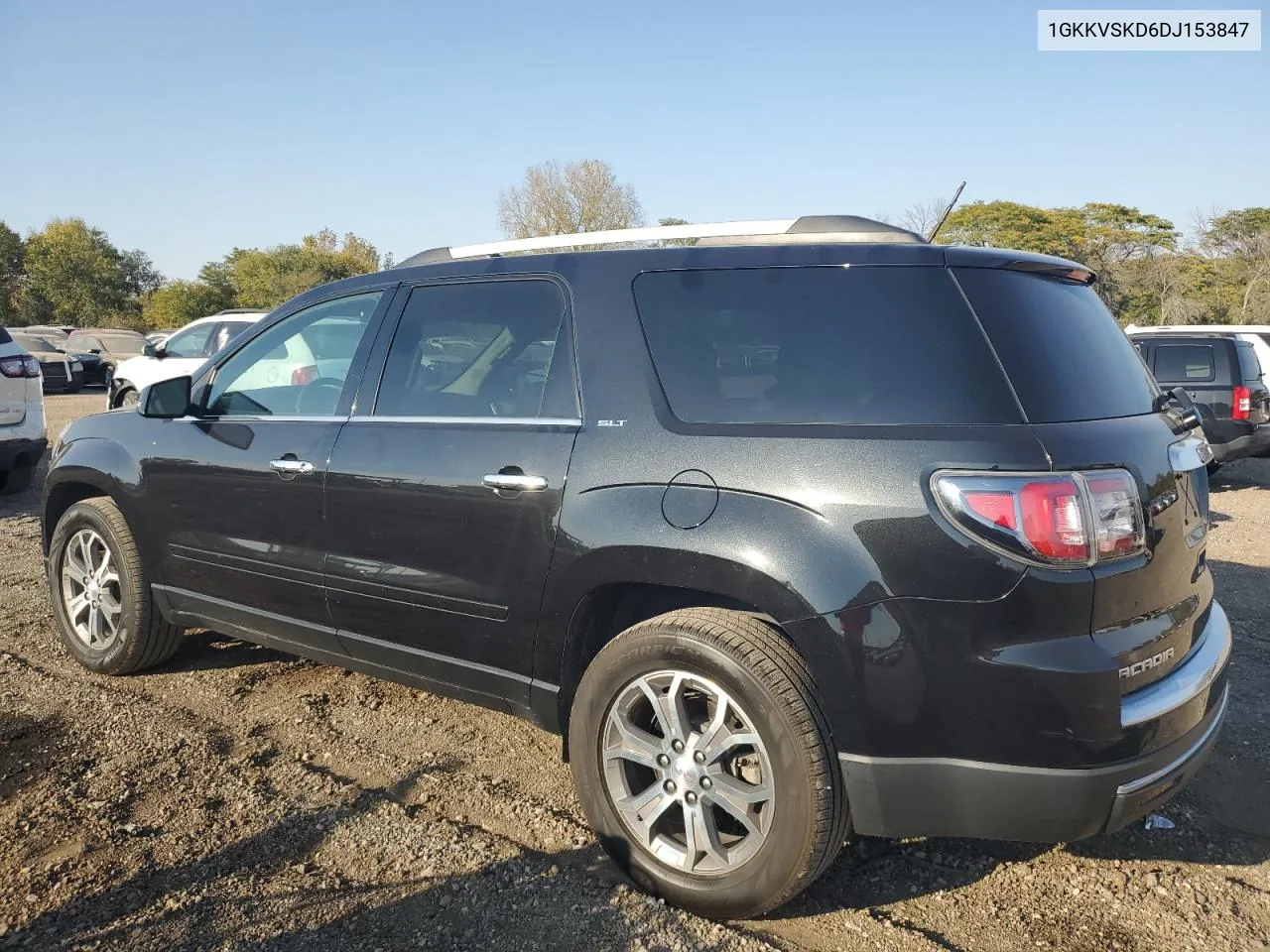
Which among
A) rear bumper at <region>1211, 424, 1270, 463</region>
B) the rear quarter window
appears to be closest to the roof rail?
rear bumper at <region>1211, 424, 1270, 463</region>

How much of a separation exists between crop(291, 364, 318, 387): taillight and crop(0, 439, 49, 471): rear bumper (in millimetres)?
5806

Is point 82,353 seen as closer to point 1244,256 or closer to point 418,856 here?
point 418,856

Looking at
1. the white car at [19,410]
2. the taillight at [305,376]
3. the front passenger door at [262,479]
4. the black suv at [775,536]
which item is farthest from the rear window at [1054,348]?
the white car at [19,410]

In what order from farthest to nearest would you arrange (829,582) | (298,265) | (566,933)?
(298,265)
(566,933)
(829,582)

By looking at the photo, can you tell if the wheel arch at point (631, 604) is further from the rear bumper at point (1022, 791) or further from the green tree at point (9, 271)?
the green tree at point (9, 271)

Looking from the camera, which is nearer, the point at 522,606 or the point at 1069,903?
the point at 1069,903

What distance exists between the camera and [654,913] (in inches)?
102

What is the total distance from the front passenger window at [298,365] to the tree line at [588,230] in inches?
890

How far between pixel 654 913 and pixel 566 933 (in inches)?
10.1

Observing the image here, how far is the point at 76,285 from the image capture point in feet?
175

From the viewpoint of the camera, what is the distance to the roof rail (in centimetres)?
275

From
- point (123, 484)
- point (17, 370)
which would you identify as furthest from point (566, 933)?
point (17, 370)

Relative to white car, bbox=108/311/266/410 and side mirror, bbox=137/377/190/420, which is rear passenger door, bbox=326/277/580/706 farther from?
white car, bbox=108/311/266/410

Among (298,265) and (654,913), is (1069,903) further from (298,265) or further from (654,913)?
(298,265)
